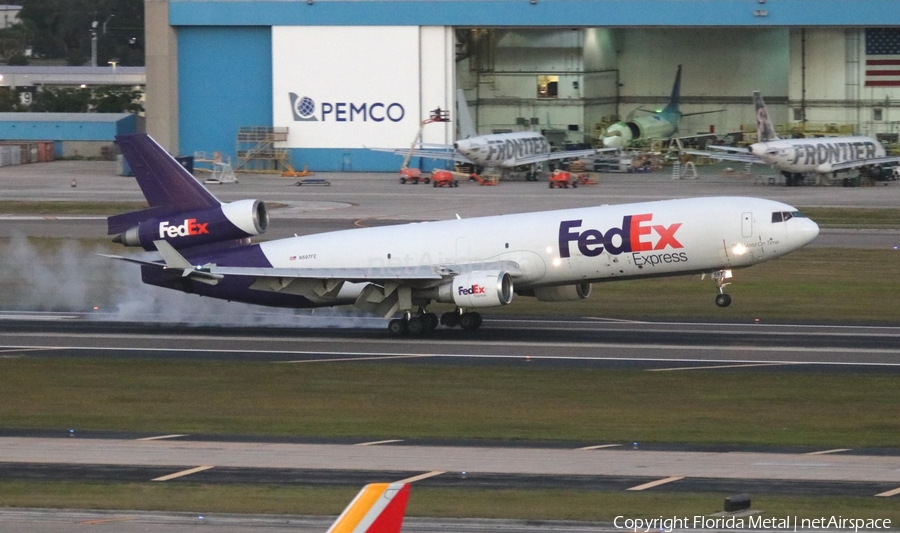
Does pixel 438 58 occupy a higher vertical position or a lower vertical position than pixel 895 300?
higher

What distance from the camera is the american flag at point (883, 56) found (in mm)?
109250

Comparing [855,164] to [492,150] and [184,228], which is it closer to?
[492,150]

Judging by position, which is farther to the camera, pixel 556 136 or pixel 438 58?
pixel 556 136

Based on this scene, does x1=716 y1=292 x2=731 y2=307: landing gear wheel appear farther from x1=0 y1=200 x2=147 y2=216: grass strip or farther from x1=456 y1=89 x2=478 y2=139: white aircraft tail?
x1=456 y1=89 x2=478 y2=139: white aircraft tail

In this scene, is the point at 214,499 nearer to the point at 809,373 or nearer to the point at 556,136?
the point at 809,373

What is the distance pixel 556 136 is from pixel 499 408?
9231 centimetres

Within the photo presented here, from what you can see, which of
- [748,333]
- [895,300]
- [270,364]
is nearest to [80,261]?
[270,364]

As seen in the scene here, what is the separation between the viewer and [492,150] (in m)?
103

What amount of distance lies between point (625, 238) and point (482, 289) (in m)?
4.97

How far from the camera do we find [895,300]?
48.5 m

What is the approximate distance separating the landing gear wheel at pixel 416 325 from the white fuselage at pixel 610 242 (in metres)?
1.80

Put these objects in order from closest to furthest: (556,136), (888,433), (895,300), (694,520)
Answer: (694,520), (888,433), (895,300), (556,136)

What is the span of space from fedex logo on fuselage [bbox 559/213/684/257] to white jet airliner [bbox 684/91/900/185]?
5807 centimetres

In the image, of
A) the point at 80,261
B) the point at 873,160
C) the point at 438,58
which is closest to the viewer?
the point at 80,261
